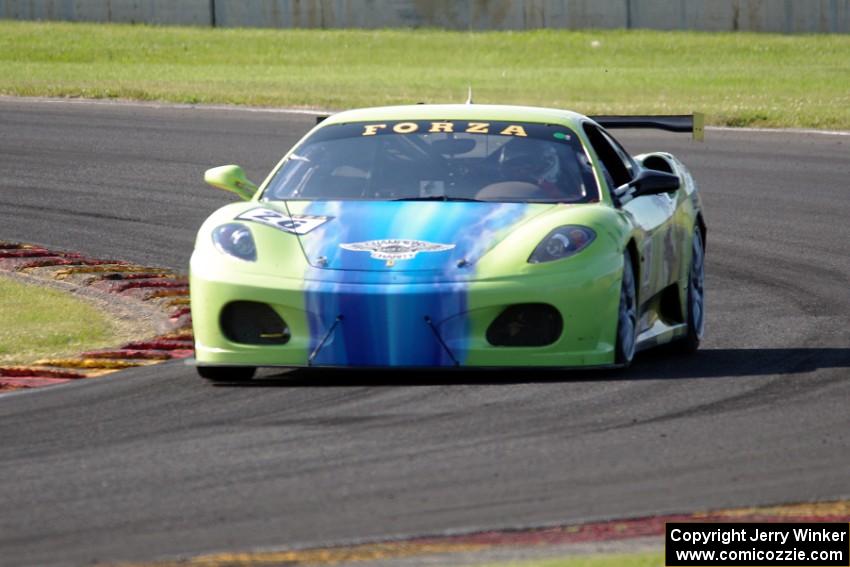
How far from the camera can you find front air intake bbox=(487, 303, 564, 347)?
7.46m

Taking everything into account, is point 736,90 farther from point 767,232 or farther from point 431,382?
point 431,382

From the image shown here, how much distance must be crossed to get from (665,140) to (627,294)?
37.9 feet

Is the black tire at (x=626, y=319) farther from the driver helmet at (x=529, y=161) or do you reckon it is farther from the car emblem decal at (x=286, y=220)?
the car emblem decal at (x=286, y=220)

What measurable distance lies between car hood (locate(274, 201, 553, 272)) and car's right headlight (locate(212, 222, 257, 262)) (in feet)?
0.73

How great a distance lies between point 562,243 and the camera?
763cm

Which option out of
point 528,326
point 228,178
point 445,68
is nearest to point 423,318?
point 528,326

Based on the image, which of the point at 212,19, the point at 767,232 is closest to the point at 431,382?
the point at 767,232

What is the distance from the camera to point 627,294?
7.82m

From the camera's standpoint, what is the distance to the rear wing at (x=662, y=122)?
9570 mm

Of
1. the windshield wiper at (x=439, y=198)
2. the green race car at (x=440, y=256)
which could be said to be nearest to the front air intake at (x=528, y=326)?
the green race car at (x=440, y=256)

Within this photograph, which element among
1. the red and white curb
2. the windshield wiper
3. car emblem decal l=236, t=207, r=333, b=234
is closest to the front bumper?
car emblem decal l=236, t=207, r=333, b=234

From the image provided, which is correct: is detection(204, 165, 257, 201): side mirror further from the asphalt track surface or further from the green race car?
the asphalt track surface

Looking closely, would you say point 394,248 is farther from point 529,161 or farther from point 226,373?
point 529,161

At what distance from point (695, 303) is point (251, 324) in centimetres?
252
